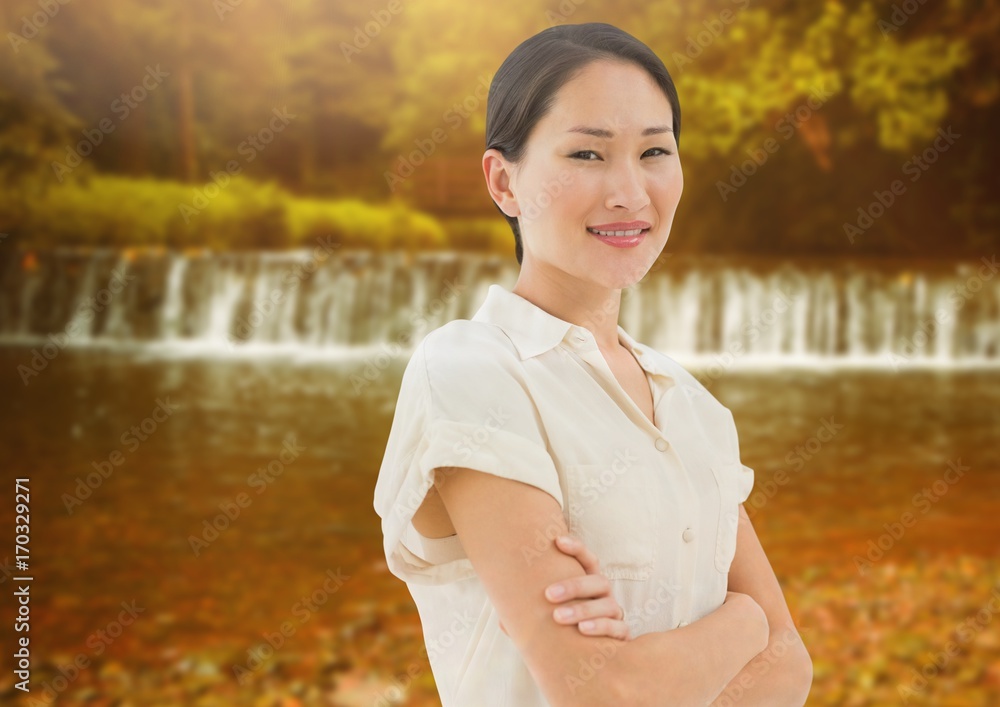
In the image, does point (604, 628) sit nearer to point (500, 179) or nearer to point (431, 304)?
point (500, 179)

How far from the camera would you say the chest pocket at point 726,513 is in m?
0.96

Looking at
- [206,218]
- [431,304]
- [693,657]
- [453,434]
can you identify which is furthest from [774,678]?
[206,218]

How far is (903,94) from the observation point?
571 cm

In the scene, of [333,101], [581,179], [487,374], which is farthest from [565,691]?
[333,101]

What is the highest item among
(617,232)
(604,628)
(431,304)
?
(617,232)

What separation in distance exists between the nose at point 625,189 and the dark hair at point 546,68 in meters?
0.09

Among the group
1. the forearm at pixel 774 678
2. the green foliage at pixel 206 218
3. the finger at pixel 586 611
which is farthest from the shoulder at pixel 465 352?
the green foliage at pixel 206 218

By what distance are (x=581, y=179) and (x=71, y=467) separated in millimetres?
4440

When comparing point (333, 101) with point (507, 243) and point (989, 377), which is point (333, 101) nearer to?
point (507, 243)

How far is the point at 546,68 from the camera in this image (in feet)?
2.95

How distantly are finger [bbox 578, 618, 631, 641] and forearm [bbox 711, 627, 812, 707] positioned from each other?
201 millimetres

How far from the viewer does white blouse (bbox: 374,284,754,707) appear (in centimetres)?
82

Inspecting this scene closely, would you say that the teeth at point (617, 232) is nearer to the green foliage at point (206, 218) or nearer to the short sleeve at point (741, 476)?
the short sleeve at point (741, 476)

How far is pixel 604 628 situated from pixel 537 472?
0.45 ft
